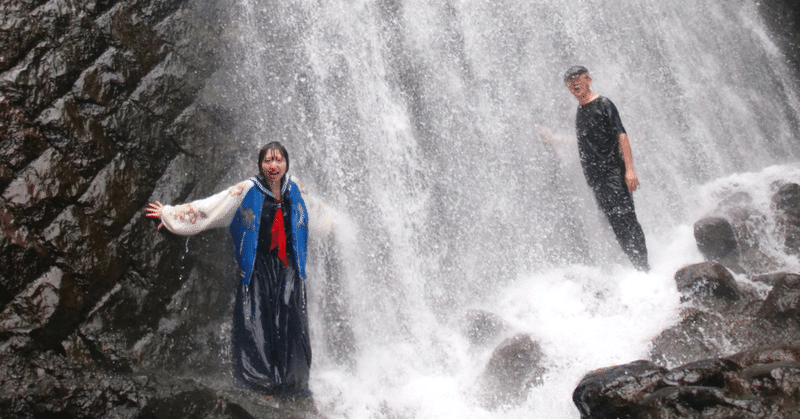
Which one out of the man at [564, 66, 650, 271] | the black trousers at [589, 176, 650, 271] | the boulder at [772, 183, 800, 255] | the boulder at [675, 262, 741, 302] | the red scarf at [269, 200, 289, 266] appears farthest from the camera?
the boulder at [772, 183, 800, 255]

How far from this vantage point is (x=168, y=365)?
429 centimetres

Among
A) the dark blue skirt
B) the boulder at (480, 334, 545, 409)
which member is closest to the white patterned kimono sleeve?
the dark blue skirt

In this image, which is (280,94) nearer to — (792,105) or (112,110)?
(112,110)

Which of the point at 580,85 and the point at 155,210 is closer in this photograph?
the point at 155,210

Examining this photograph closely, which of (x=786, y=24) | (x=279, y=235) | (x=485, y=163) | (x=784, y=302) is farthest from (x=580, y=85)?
(x=786, y=24)

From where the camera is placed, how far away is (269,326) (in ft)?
14.0

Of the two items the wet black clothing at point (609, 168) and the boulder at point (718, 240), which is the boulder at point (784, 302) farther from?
the boulder at point (718, 240)

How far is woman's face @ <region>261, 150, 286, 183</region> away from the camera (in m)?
4.02

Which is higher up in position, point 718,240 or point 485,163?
point 485,163

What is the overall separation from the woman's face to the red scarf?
0.76 ft

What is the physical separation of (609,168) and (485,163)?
1.68 m

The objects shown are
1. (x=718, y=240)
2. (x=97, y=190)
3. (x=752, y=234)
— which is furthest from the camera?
(x=752, y=234)

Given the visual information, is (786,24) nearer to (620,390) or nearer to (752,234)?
(752,234)

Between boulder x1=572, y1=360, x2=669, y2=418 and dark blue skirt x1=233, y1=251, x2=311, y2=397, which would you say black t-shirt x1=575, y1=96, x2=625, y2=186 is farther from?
dark blue skirt x1=233, y1=251, x2=311, y2=397
